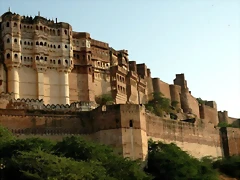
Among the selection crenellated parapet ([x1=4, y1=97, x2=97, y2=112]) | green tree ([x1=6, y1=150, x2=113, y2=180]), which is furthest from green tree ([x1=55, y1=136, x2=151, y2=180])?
crenellated parapet ([x1=4, y1=97, x2=97, y2=112])

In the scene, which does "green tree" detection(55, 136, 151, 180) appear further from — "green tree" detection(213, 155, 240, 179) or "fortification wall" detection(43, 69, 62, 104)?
"fortification wall" detection(43, 69, 62, 104)

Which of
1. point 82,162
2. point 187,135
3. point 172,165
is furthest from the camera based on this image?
point 187,135

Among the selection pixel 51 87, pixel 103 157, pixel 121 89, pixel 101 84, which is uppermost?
pixel 101 84

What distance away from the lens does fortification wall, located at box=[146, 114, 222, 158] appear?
38.8 m

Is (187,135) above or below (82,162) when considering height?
above

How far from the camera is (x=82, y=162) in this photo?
89.5 ft

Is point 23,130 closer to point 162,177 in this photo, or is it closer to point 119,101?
point 162,177

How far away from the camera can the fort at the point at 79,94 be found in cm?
3416

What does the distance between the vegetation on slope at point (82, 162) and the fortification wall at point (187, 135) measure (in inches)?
102

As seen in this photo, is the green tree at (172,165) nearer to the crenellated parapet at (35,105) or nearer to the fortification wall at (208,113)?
the crenellated parapet at (35,105)

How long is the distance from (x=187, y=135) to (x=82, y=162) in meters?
17.0

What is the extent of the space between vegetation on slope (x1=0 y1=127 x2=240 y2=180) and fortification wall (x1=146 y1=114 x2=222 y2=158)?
2.58 meters

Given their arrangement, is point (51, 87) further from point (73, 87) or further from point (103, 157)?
point (103, 157)

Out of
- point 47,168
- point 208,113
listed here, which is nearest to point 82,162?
point 47,168
